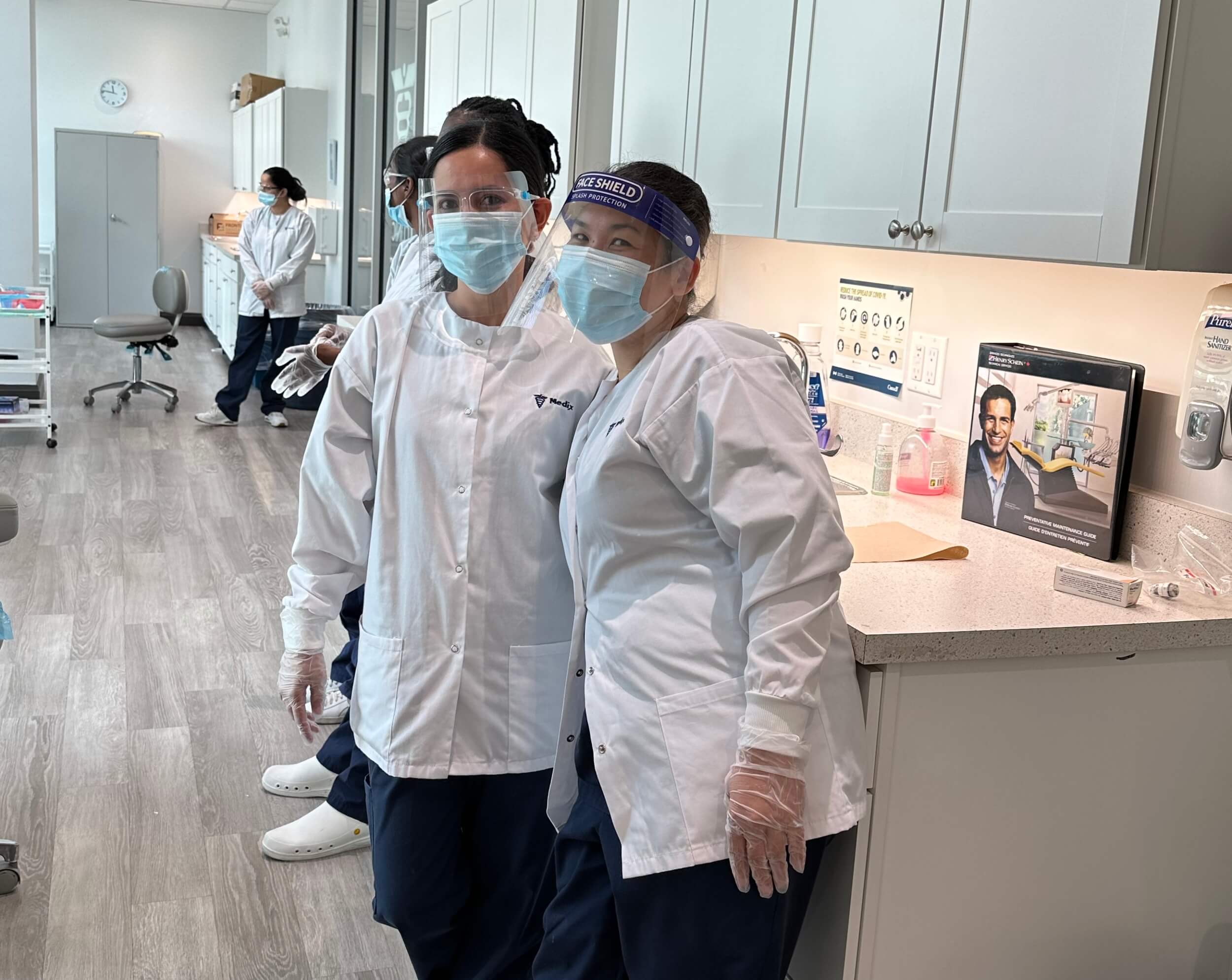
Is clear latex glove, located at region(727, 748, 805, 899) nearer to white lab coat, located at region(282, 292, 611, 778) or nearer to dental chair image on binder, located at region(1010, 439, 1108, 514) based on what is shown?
white lab coat, located at region(282, 292, 611, 778)

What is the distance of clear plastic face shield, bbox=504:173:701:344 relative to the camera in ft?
4.48

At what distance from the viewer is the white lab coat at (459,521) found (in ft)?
5.37

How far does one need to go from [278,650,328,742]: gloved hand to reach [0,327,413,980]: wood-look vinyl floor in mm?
519

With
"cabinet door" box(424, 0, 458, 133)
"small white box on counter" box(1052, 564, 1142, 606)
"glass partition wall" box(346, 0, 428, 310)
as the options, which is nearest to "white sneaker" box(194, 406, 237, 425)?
"glass partition wall" box(346, 0, 428, 310)

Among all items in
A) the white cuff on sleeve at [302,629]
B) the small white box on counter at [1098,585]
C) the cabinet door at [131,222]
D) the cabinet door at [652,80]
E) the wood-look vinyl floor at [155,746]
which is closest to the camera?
the small white box on counter at [1098,585]

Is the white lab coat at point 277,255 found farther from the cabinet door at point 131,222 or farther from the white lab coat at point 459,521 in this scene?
the white lab coat at point 459,521

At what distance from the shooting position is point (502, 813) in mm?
1732

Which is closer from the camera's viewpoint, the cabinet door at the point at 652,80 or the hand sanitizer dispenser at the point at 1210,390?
the hand sanitizer dispenser at the point at 1210,390

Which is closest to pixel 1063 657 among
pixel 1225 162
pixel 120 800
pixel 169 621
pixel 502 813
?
pixel 1225 162

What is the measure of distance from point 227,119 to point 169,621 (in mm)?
8837

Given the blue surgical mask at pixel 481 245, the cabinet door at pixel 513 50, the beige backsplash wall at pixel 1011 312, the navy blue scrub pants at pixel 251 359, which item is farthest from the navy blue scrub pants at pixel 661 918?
the navy blue scrub pants at pixel 251 359

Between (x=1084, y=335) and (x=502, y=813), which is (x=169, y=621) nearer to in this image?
(x=502, y=813)

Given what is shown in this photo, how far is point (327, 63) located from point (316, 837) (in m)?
7.06

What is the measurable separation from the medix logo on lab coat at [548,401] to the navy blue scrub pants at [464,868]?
52 cm
